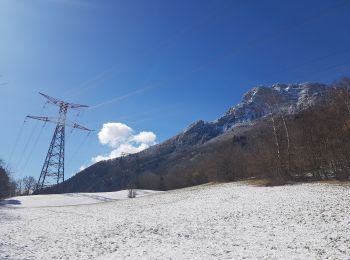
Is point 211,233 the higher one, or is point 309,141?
point 309,141

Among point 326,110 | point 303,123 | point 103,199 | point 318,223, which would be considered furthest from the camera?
point 103,199

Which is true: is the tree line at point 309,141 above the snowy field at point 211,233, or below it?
above

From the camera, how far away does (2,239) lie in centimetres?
2238

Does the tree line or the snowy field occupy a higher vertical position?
the tree line

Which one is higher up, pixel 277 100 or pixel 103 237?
pixel 277 100

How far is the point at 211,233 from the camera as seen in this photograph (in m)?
22.6

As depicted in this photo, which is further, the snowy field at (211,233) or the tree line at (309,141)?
the tree line at (309,141)

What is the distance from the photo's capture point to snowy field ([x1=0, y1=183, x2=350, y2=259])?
17797 millimetres

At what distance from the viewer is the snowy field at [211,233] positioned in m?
17.8

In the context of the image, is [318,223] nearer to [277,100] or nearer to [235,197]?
[235,197]

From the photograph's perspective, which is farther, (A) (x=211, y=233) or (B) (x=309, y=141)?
(B) (x=309, y=141)

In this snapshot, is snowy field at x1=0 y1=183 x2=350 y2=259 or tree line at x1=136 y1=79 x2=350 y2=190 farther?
tree line at x1=136 y1=79 x2=350 y2=190

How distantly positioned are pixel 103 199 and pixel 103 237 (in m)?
42.4

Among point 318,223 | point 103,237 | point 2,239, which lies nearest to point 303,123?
point 318,223
